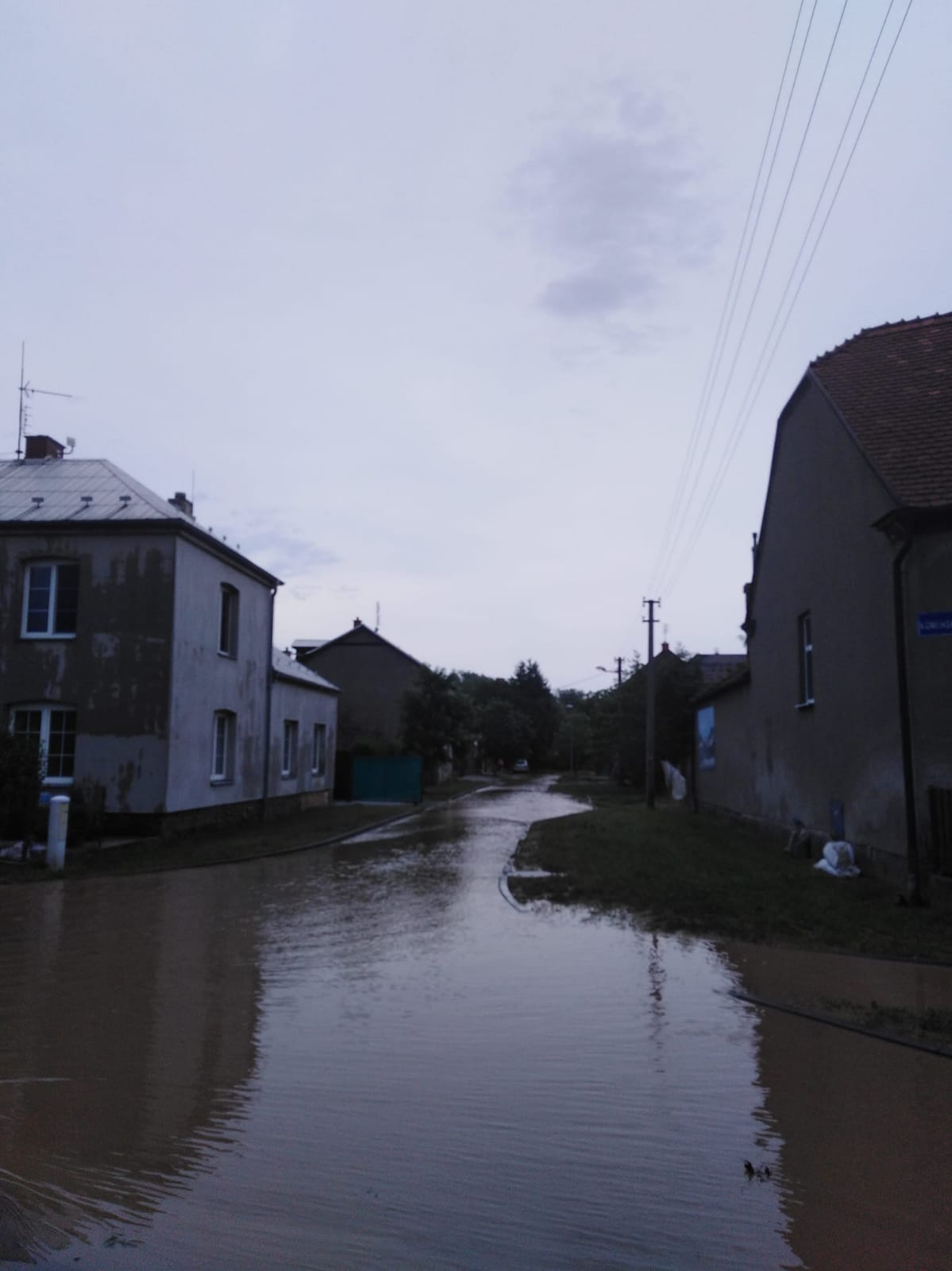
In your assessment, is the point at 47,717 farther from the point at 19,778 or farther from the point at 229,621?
the point at 229,621

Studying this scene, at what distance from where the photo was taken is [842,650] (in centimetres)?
1505

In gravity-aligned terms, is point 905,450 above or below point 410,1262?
above

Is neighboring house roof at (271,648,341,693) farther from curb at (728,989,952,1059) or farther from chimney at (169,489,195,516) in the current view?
curb at (728,989,952,1059)

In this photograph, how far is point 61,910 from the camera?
1166cm

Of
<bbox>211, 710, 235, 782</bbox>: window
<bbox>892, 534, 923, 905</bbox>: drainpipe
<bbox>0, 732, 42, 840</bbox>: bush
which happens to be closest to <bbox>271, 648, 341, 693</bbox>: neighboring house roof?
<bbox>211, 710, 235, 782</bbox>: window

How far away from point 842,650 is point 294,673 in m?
18.8

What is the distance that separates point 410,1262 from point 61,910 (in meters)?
9.25

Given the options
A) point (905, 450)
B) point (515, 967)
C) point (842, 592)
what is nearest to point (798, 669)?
point (842, 592)

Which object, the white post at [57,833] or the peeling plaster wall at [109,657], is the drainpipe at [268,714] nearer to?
the peeling plaster wall at [109,657]

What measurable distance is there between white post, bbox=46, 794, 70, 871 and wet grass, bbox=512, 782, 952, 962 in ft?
22.8

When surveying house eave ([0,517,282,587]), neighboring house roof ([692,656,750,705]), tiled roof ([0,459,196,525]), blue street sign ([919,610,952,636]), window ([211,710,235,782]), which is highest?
tiled roof ([0,459,196,525])

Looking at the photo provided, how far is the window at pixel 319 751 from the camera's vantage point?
32.7m

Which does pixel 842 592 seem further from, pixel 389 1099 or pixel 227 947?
pixel 389 1099

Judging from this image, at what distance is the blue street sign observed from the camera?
36.7 feet
